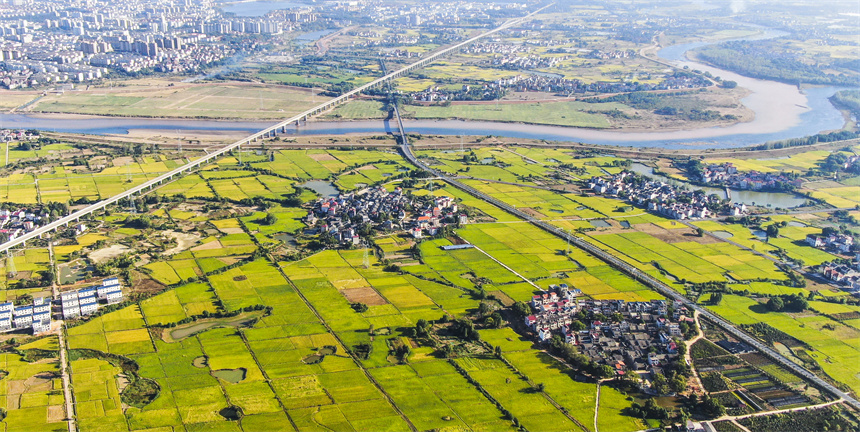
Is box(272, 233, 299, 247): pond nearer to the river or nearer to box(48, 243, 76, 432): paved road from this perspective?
box(48, 243, 76, 432): paved road

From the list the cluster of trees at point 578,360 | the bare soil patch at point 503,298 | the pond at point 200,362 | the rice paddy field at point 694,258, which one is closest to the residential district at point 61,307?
the pond at point 200,362

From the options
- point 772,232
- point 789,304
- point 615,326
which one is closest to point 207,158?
point 615,326

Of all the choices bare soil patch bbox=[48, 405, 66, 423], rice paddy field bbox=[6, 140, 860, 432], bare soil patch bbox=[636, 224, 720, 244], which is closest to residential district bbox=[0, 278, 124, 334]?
rice paddy field bbox=[6, 140, 860, 432]

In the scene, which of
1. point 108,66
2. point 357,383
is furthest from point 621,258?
point 108,66

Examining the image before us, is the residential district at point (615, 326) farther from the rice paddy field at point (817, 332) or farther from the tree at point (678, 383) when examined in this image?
the rice paddy field at point (817, 332)

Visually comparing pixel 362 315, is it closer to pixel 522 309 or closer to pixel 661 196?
pixel 522 309

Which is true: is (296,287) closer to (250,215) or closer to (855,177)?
(250,215)
